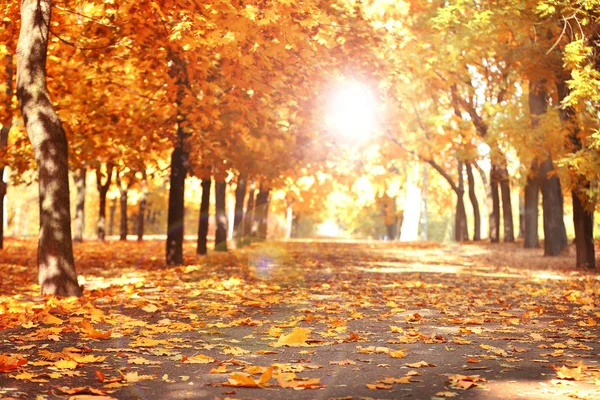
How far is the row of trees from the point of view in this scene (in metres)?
11.1

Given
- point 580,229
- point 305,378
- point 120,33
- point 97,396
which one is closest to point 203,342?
point 305,378

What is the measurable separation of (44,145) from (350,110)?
14125 mm

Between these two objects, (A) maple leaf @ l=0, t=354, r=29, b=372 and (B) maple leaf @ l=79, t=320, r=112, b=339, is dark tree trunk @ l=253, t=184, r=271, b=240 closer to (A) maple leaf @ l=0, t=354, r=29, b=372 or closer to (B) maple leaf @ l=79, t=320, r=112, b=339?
(B) maple leaf @ l=79, t=320, r=112, b=339

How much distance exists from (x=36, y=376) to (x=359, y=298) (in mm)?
7246

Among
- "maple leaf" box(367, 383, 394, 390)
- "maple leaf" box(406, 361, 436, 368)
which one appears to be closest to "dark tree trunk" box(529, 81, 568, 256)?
"maple leaf" box(406, 361, 436, 368)

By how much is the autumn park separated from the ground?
0.12 ft

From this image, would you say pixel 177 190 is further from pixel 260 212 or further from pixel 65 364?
pixel 260 212

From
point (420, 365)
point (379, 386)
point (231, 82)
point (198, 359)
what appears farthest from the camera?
point (231, 82)

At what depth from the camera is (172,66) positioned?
16594 millimetres

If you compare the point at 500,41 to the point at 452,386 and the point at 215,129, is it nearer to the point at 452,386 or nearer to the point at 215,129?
the point at 215,129

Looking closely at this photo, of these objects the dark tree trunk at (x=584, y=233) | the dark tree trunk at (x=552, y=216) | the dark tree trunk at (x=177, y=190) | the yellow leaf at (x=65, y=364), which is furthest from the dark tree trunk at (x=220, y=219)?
the yellow leaf at (x=65, y=364)

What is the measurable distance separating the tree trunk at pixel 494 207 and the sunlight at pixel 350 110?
5588 mm

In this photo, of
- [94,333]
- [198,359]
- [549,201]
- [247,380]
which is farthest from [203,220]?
[247,380]

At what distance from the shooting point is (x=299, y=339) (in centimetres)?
774
